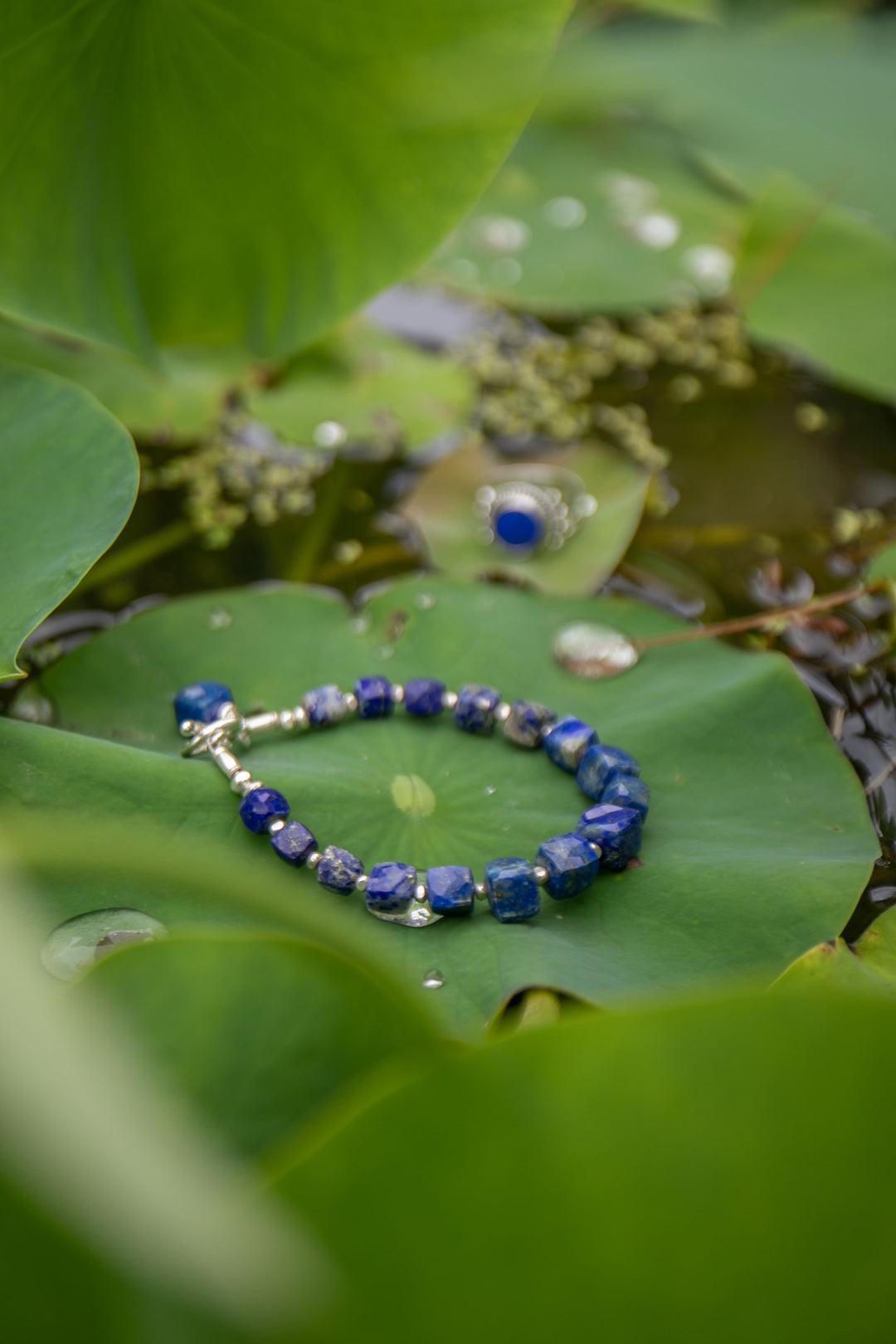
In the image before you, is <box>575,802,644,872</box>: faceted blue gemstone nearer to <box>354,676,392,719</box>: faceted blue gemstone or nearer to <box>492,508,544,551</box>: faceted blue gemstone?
<box>354,676,392,719</box>: faceted blue gemstone

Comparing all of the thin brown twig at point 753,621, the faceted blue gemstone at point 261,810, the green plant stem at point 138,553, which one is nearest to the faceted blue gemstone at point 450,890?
the faceted blue gemstone at point 261,810

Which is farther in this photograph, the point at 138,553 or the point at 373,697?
the point at 138,553

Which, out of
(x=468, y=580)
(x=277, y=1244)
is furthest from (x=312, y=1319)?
(x=468, y=580)

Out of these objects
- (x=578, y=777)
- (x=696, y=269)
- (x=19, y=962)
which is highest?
(x=19, y=962)

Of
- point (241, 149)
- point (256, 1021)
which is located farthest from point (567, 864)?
point (241, 149)

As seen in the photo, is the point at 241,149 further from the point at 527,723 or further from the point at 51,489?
the point at 527,723

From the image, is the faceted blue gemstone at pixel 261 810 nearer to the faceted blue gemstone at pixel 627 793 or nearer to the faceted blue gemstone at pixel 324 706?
the faceted blue gemstone at pixel 324 706

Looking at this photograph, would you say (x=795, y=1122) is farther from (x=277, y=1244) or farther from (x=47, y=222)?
(x=47, y=222)
